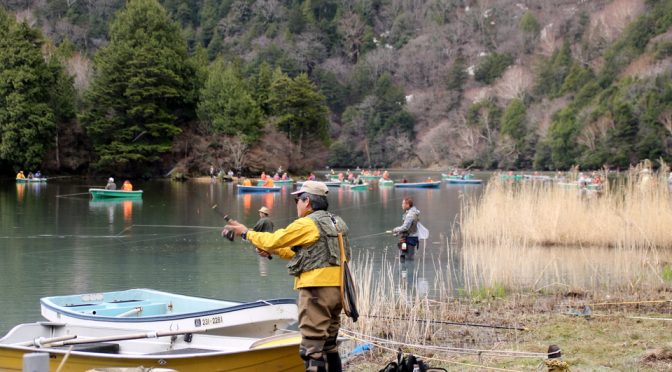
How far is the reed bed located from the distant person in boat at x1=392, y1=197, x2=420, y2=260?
209cm

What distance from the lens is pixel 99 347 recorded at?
28.3ft

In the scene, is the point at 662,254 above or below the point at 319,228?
below

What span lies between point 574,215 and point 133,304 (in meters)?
13.2

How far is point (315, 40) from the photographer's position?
13812cm

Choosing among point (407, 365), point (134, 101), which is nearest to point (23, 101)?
point (134, 101)

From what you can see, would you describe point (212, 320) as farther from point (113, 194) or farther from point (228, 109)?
point (228, 109)

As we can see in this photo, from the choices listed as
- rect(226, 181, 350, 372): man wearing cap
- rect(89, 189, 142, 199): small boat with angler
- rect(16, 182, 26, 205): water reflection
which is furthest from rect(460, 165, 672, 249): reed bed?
rect(16, 182, 26, 205): water reflection

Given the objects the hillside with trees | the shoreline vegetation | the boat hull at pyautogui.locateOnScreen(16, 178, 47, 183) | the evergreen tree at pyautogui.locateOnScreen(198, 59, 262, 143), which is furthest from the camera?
the evergreen tree at pyautogui.locateOnScreen(198, 59, 262, 143)

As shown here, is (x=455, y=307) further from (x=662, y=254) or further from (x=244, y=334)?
(x=662, y=254)

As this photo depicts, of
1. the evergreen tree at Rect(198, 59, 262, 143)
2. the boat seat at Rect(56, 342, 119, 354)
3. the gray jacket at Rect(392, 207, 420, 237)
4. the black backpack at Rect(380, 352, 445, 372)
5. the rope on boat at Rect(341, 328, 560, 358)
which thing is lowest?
the rope on boat at Rect(341, 328, 560, 358)

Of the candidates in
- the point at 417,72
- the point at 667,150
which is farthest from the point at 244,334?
the point at 417,72

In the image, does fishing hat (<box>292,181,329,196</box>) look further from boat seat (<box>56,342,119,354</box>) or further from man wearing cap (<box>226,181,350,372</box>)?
boat seat (<box>56,342,119,354</box>)

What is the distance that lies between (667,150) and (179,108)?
148ft

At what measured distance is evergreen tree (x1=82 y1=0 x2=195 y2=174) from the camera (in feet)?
217
